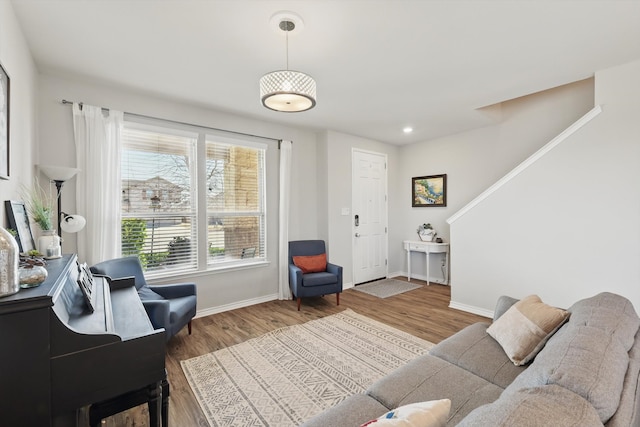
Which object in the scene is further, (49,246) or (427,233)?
(427,233)

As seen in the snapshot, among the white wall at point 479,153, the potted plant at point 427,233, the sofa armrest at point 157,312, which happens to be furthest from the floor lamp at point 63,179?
the potted plant at point 427,233

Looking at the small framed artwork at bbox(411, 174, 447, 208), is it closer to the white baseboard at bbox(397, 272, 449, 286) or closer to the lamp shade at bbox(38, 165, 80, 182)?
the white baseboard at bbox(397, 272, 449, 286)

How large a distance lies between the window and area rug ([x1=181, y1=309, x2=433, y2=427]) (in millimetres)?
1339

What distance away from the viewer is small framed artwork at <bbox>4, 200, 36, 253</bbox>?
5.68 ft

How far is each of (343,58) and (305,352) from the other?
8.72 ft

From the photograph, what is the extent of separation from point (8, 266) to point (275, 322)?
2681mm

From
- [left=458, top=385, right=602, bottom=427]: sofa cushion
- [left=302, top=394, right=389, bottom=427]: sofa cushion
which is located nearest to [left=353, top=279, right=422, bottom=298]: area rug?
[left=302, top=394, right=389, bottom=427]: sofa cushion

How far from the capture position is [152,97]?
3.25 metres

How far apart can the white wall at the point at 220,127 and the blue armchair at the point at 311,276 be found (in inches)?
10.0

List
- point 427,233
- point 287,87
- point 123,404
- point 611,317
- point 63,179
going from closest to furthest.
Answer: point 611,317 < point 123,404 < point 287,87 < point 63,179 < point 427,233

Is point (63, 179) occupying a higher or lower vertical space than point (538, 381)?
higher

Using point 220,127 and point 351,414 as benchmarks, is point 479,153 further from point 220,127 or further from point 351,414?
point 351,414

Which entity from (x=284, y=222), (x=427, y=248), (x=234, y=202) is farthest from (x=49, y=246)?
(x=427, y=248)

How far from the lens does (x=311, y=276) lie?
3938 mm
